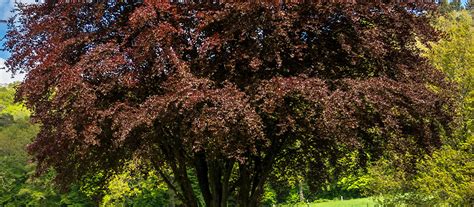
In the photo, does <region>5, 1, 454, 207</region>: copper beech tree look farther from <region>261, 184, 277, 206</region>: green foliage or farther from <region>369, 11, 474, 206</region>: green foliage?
<region>261, 184, 277, 206</region>: green foliage

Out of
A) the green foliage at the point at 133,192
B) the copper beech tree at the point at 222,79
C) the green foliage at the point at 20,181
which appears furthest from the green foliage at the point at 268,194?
the green foliage at the point at 20,181

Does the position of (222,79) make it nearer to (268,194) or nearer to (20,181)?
(268,194)

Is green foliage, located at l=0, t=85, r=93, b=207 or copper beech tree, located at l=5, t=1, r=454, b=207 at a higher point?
green foliage, located at l=0, t=85, r=93, b=207

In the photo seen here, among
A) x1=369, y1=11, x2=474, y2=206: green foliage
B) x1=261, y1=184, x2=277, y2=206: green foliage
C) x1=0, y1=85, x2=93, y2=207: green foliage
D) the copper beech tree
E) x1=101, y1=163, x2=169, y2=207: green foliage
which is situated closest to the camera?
the copper beech tree

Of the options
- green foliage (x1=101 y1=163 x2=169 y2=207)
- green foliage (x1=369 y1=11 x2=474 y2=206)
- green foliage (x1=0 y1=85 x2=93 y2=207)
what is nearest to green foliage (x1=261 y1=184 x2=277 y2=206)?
green foliage (x1=369 y1=11 x2=474 y2=206)

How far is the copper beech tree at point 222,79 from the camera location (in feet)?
21.9

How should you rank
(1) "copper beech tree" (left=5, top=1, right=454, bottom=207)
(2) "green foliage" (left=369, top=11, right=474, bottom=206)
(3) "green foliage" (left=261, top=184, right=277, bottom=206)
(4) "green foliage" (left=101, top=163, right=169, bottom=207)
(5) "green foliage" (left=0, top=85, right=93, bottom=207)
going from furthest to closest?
(5) "green foliage" (left=0, top=85, right=93, bottom=207) → (4) "green foliage" (left=101, top=163, right=169, bottom=207) → (3) "green foliage" (left=261, top=184, right=277, bottom=206) → (2) "green foliage" (left=369, top=11, right=474, bottom=206) → (1) "copper beech tree" (left=5, top=1, right=454, bottom=207)

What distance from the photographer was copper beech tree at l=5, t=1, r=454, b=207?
666 centimetres

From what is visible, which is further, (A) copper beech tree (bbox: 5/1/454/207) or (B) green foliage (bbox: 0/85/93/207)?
(B) green foliage (bbox: 0/85/93/207)

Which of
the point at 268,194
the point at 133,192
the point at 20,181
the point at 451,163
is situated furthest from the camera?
the point at 20,181

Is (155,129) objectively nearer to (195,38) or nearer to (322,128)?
(195,38)

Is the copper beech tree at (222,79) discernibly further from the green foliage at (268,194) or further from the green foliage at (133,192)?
the green foliage at (133,192)

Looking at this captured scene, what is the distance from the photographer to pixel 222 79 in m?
7.51

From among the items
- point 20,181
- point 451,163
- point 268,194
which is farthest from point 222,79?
point 20,181
